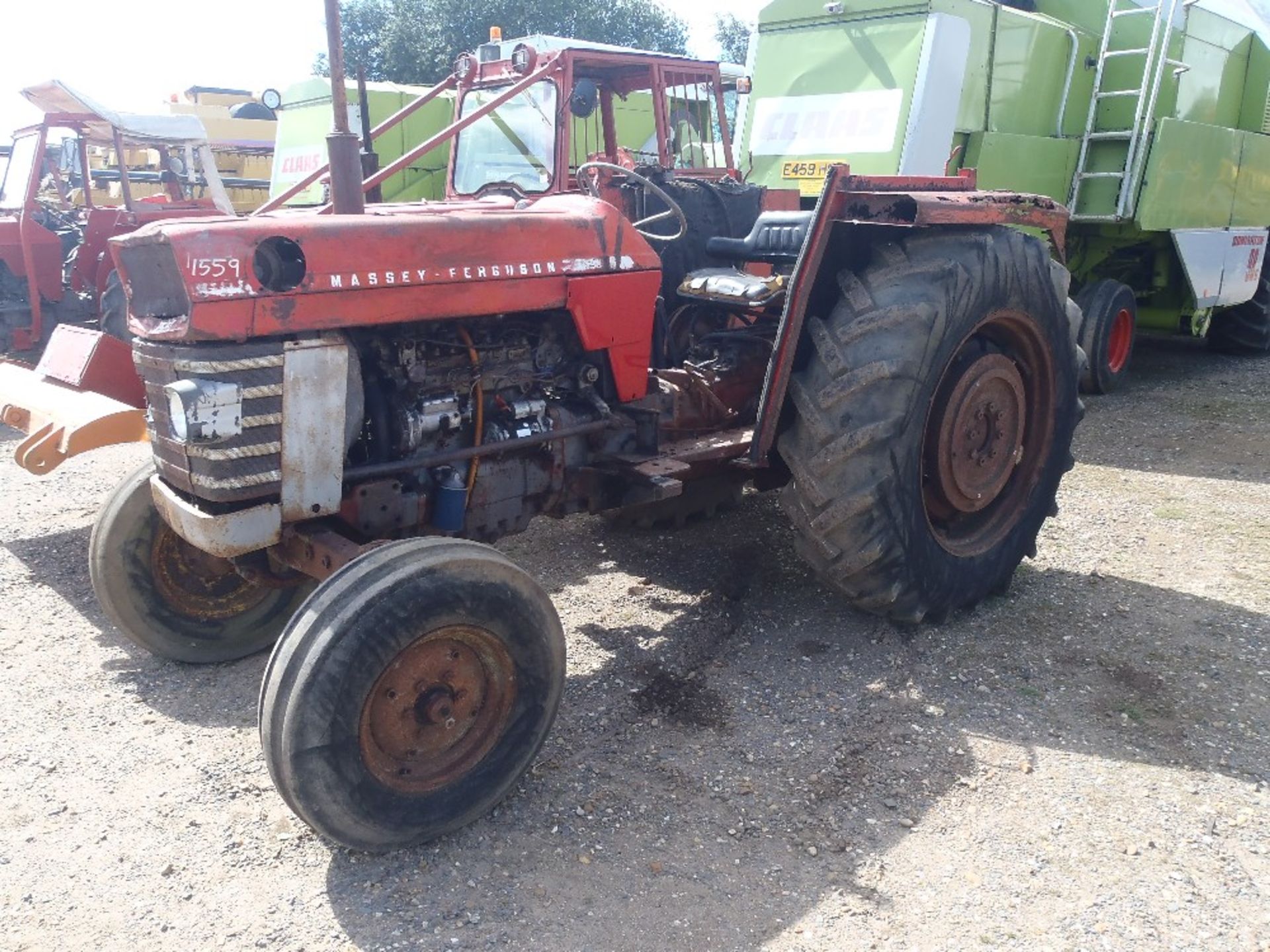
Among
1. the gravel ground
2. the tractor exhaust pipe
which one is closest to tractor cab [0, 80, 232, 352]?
the gravel ground

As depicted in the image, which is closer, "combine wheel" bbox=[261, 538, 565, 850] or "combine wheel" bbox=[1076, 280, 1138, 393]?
"combine wheel" bbox=[261, 538, 565, 850]

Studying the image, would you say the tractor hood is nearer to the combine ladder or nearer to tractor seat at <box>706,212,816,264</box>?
tractor seat at <box>706,212,816,264</box>

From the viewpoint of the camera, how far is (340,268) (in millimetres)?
2635

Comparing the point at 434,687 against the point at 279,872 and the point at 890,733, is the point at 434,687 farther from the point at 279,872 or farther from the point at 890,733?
the point at 890,733

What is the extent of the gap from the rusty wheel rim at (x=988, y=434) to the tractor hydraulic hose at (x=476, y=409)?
1.51 metres

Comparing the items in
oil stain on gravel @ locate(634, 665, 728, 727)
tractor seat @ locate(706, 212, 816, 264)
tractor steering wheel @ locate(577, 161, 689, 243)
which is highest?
tractor steering wheel @ locate(577, 161, 689, 243)

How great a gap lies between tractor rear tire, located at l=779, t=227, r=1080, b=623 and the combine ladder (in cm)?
424

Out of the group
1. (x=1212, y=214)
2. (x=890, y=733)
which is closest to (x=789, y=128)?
(x=1212, y=214)

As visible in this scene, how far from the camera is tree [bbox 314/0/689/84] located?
26.5 m

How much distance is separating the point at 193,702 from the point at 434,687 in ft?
4.22

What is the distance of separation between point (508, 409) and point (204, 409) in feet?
3.15

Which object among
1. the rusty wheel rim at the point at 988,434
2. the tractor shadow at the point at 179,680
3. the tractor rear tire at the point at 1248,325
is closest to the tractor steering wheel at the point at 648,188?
the rusty wheel rim at the point at 988,434

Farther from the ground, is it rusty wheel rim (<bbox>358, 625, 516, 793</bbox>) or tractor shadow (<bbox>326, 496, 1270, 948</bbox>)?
rusty wheel rim (<bbox>358, 625, 516, 793</bbox>)

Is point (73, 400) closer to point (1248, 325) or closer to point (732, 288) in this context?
point (732, 288)
